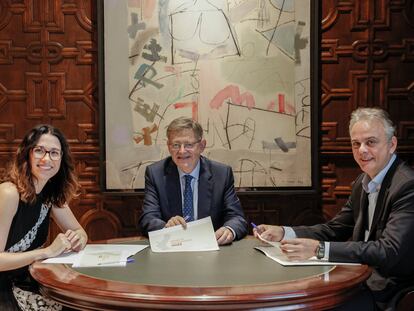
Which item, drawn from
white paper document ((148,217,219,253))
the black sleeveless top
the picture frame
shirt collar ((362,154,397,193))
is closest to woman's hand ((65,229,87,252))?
the black sleeveless top

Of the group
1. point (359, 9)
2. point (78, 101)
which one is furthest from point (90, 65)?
point (359, 9)

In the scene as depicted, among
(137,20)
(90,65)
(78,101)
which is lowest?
(78,101)

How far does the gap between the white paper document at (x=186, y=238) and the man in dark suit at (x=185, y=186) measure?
1.07 ft

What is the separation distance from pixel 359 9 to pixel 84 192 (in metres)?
2.28

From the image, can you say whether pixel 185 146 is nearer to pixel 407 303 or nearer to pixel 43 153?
pixel 43 153

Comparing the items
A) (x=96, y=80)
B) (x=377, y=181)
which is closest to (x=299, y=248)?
(x=377, y=181)

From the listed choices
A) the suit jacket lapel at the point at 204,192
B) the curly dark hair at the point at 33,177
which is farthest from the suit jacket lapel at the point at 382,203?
the curly dark hair at the point at 33,177

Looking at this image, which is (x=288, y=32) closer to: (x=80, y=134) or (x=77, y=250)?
(x=80, y=134)

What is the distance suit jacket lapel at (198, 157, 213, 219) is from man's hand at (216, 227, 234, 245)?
14.9 inches

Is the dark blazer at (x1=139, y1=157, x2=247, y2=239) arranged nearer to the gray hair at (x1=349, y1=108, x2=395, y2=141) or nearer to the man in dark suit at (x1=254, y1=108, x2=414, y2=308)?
the man in dark suit at (x1=254, y1=108, x2=414, y2=308)

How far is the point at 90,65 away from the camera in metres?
3.75

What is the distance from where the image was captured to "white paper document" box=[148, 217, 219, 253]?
2.44 m

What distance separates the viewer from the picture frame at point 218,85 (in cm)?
369

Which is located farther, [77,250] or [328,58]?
[328,58]
